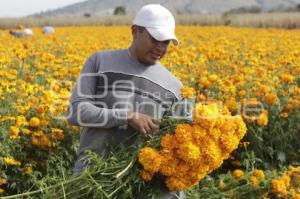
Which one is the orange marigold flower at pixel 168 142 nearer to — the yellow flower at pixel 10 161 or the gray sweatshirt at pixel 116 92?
the gray sweatshirt at pixel 116 92

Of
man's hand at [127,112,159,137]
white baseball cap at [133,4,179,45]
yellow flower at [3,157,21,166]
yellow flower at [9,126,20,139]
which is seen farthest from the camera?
yellow flower at [9,126,20,139]

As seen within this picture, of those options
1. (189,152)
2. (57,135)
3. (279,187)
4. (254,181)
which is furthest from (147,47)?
(57,135)

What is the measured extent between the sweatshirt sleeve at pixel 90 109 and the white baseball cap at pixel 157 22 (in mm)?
272

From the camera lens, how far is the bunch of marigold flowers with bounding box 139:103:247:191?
236 centimetres

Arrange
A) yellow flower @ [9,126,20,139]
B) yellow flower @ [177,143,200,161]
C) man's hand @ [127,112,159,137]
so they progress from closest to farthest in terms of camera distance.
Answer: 1. yellow flower @ [177,143,200,161]
2. man's hand @ [127,112,159,137]
3. yellow flower @ [9,126,20,139]

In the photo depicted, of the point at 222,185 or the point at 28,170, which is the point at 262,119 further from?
the point at 28,170

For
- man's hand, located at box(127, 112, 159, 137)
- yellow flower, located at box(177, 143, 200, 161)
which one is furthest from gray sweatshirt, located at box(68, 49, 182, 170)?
yellow flower, located at box(177, 143, 200, 161)

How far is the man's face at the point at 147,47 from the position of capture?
2.66m

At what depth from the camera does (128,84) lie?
2721 mm

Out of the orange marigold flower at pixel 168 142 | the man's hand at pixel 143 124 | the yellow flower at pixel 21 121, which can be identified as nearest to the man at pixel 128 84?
the man's hand at pixel 143 124

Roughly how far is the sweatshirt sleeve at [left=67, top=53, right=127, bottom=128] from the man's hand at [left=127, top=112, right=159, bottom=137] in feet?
0.18

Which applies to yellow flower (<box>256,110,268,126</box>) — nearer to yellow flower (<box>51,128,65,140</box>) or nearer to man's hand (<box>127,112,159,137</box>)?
yellow flower (<box>51,128,65,140</box>)

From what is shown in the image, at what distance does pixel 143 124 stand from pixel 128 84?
33cm

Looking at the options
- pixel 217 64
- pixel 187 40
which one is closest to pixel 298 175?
pixel 217 64
